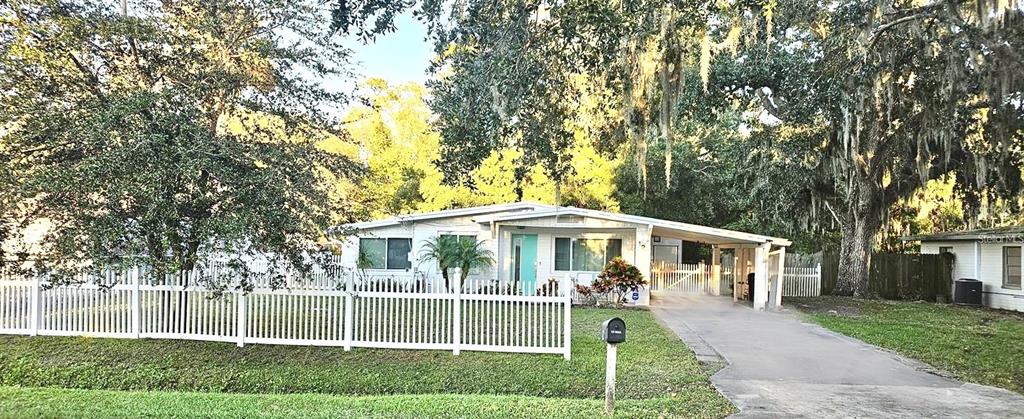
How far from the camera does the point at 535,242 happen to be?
18.7m

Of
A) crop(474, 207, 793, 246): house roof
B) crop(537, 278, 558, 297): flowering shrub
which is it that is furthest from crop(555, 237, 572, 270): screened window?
crop(537, 278, 558, 297): flowering shrub

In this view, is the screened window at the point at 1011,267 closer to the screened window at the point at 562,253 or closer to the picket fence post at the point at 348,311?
the screened window at the point at 562,253

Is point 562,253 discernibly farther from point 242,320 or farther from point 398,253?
point 242,320

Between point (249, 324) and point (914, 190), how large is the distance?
61.4ft

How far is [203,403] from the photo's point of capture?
6.54 metres

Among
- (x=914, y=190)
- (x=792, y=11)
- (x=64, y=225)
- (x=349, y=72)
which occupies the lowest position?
(x=64, y=225)

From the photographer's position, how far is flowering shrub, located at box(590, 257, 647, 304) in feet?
53.3

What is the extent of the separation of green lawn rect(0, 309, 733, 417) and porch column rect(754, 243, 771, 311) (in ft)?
23.3

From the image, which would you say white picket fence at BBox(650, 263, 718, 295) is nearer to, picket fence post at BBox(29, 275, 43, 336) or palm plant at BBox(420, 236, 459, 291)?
palm plant at BBox(420, 236, 459, 291)

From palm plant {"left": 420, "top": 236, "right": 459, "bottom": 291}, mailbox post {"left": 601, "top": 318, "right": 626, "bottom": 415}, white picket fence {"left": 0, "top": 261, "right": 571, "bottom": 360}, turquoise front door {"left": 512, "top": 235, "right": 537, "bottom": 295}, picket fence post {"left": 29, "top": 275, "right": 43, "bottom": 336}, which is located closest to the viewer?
mailbox post {"left": 601, "top": 318, "right": 626, "bottom": 415}

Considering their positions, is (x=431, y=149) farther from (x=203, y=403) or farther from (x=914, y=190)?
(x=203, y=403)

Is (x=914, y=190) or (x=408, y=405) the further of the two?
(x=914, y=190)

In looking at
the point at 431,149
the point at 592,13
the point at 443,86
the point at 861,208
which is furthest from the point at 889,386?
the point at 431,149

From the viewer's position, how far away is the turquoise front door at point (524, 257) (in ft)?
61.2
